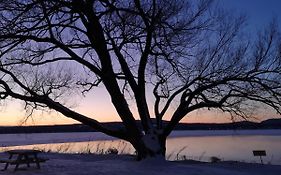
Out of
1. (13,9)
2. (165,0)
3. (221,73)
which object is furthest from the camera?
(221,73)

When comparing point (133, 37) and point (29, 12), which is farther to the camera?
point (133, 37)

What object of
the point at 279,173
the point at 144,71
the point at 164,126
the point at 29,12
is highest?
the point at 29,12

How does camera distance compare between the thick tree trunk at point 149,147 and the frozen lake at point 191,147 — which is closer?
the thick tree trunk at point 149,147

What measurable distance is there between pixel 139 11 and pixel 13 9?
4032 mm

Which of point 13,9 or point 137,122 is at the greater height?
point 13,9

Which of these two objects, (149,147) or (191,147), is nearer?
(149,147)

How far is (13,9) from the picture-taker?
1443 cm

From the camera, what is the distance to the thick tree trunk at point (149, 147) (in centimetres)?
1650

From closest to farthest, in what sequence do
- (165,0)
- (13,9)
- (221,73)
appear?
(13,9), (165,0), (221,73)

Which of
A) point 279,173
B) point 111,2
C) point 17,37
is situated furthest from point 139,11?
point 279,173

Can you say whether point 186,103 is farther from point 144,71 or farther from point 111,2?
point 111,2

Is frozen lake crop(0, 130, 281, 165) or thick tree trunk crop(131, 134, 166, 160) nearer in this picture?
thick tree trunk crop(131, 134, 166, 160)

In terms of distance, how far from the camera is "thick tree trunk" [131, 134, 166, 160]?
1650 cm

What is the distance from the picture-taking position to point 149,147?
16.6 meters
